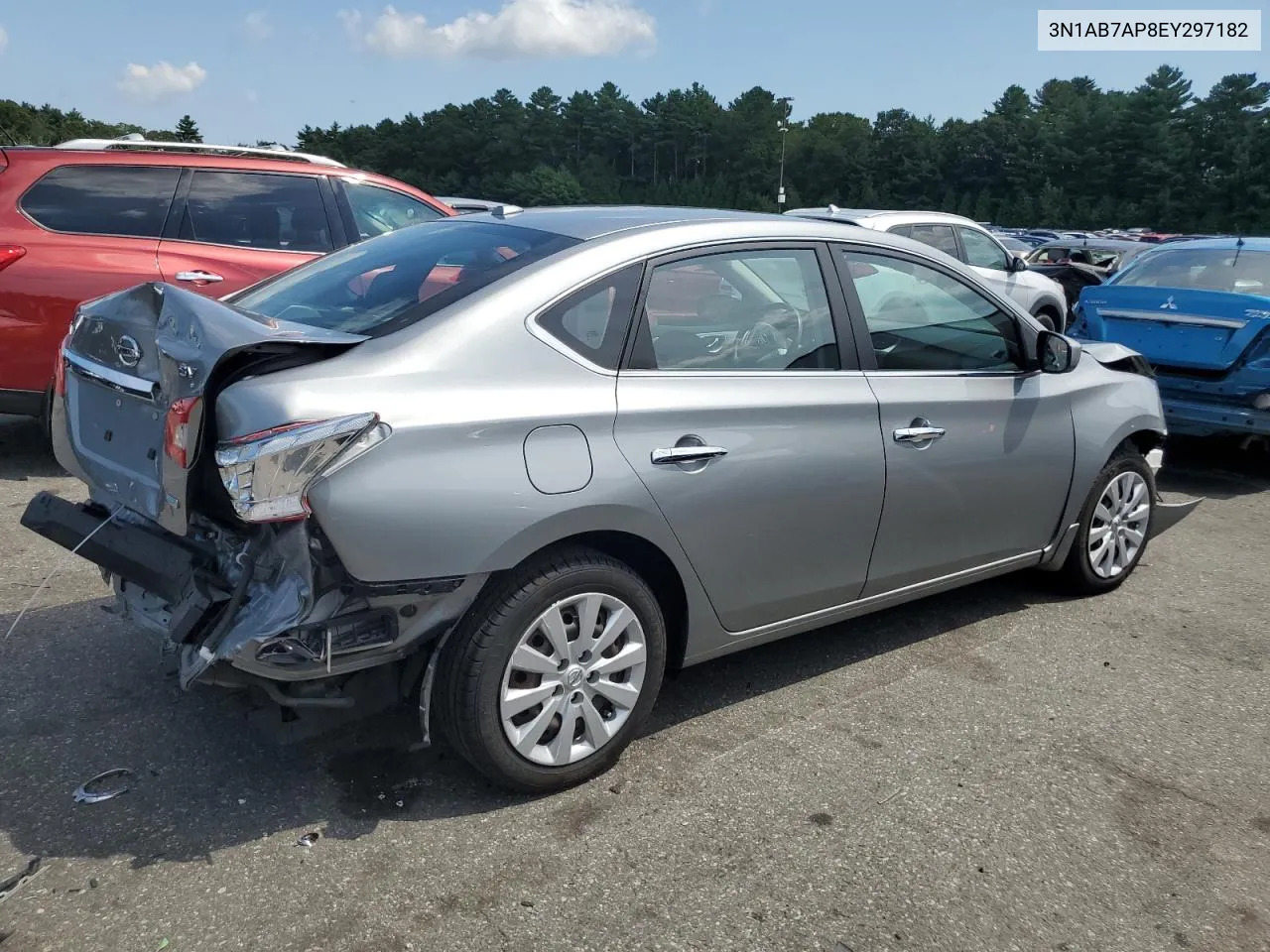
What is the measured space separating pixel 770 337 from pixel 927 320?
84 cm

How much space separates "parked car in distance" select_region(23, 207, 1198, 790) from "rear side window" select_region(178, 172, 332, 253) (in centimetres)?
304

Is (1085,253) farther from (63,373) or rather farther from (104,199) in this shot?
(63,373)

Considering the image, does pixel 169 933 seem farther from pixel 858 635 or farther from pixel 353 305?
pixel 858 635

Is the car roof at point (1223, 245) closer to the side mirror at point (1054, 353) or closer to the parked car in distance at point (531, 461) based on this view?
the side mirror at point (1054, 353)

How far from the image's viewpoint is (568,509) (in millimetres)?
2840

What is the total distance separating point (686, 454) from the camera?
3.12 meters

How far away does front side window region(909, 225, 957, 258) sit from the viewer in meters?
10.0

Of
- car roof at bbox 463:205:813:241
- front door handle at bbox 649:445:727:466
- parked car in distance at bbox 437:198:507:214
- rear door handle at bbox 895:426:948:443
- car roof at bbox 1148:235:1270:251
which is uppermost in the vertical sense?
parked car in distance at bbox 437:198:507:214

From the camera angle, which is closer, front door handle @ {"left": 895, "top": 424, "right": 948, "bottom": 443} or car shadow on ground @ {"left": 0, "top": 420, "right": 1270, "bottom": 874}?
car shadow on ground @ {"left": 0, "top": 420, "right": 1270, "bottom": 874}

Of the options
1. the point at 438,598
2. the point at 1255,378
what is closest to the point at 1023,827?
the point at 438,598

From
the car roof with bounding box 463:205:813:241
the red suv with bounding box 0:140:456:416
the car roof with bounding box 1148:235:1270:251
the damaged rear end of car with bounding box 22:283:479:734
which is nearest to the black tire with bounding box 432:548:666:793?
A: the damaged rear end of car with bounding box 22:283:479:734

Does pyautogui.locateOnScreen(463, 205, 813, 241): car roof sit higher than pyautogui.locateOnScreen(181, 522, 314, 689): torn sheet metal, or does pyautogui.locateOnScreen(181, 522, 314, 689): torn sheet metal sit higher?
pyautogui.locateOnScreen(463, 205, 813, 241): car roof

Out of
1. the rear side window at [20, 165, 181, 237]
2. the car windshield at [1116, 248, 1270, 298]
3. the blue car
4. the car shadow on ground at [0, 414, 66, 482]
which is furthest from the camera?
the car windshield at [1116, 248, 1270, 298]

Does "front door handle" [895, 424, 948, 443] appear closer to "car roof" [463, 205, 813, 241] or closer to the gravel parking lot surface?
"car roof" [463, 205, 813, 241]
